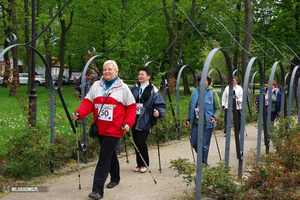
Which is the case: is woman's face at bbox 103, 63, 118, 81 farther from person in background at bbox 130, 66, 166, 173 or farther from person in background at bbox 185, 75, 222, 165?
person in background at bbox 185, 75, 222, 165

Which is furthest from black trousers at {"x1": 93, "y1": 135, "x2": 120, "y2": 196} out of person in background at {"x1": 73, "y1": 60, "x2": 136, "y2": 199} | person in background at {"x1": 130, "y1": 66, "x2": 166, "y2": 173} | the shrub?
person in background at {"x1": 130, "y1": 66, "x2": 166, "y2": 173}

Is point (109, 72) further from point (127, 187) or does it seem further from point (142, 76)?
point (127, 187)

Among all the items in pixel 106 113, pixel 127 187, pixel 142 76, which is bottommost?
pixel 127 187

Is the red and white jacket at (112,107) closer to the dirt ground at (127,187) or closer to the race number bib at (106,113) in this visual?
the race number bib at (106,113)

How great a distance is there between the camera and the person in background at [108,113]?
4859 mm

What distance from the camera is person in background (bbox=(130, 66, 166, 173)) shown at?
19.9ft

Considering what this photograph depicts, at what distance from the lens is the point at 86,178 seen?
229 inches

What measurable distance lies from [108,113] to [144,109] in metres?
1.29

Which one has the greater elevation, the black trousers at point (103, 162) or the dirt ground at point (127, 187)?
the black trousers at point (103, 162)

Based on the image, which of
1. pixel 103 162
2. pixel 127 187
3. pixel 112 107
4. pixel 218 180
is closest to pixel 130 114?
pixel 112 107

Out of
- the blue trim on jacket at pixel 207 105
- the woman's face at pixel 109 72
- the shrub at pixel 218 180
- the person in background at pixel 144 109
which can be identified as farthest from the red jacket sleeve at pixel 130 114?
the blue trim on jacket at pixel 207 105

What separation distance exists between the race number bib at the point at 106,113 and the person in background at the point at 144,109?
Result: 4.00ft

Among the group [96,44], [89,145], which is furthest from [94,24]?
[89,145]

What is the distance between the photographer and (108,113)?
487 cm
